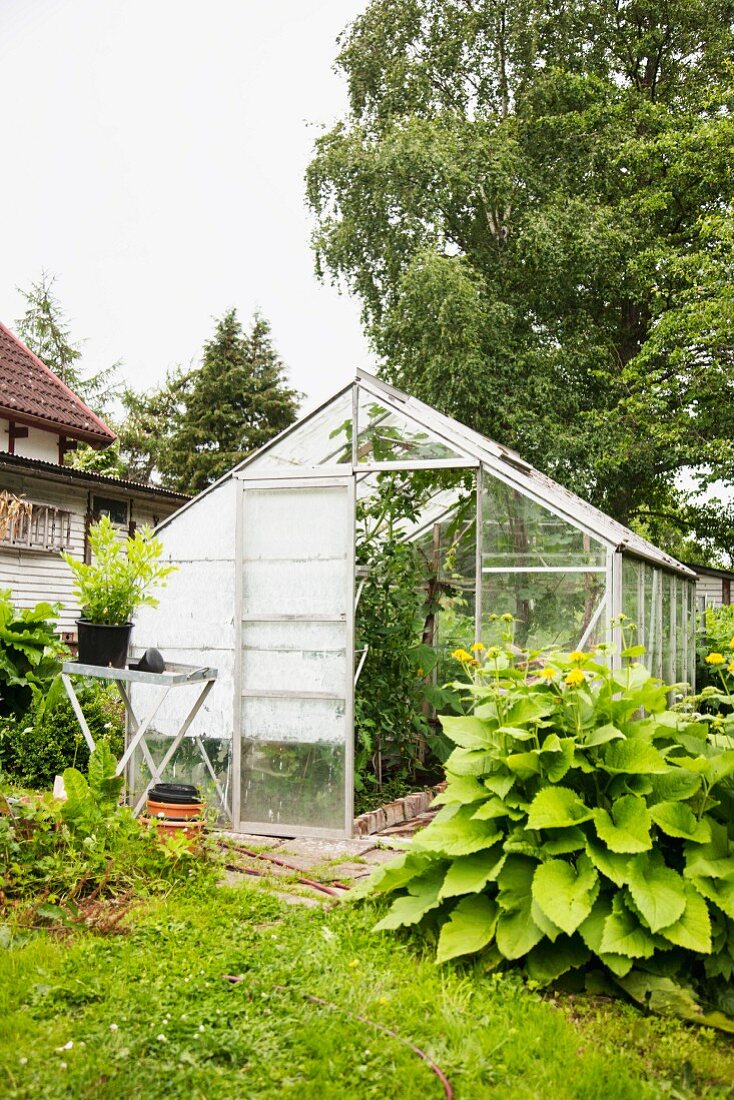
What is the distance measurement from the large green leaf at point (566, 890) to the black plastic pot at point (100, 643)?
3.16 meters

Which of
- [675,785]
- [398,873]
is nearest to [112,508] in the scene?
[398,873]

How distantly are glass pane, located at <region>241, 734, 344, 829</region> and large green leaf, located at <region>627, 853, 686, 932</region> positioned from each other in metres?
3.13

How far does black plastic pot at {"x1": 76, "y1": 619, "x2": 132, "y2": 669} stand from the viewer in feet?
19.5

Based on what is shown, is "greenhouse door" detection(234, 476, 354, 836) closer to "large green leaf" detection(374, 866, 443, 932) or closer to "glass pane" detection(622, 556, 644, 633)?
"glass pane" detection(622, 556, 644, 633)

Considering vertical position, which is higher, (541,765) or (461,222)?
(461,222)

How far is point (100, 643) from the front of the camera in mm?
5953

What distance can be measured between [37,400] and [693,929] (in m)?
13.1

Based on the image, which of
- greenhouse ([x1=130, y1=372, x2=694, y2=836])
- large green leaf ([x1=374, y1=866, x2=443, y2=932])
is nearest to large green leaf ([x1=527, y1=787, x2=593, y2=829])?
large green leaf ([x1=374, y1=866, x2=443, y2=932])

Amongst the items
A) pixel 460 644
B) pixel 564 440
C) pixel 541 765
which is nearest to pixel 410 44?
pixel 564 440

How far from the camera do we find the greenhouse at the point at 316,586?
635cm

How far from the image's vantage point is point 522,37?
17938 mm

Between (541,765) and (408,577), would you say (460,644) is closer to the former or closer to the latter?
(408,577)

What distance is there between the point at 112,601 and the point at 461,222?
13563 millimetres

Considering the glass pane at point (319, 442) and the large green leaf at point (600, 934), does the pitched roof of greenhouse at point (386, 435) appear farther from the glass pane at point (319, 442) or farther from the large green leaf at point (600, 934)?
the large green leaf at point (600, 934)
